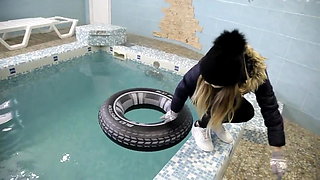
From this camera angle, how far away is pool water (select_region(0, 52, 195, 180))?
5.44ft

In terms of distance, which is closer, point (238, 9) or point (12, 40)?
point (238, 9)

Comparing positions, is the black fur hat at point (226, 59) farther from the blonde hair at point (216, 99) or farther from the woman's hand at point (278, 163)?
the woman's hand at point (278, 163)

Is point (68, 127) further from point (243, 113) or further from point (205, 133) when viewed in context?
point (243, 113)

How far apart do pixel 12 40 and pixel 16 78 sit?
139 centimetres

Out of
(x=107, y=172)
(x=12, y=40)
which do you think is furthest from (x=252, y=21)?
(x=12, y=40)

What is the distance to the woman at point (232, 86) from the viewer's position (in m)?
0.95

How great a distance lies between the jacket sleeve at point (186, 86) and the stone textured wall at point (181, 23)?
2.26 metres

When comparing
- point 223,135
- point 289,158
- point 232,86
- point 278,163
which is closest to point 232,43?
point 232,86

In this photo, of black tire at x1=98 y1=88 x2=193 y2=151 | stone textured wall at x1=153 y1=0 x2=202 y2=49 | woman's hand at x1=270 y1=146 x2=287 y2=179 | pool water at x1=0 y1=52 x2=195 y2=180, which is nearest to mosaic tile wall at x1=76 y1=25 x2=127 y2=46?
pool water at x1=0 y1=52 x2=195 y2=180

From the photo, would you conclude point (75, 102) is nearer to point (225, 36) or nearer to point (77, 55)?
point (77, 55)

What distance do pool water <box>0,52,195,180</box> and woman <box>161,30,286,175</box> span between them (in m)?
0.63

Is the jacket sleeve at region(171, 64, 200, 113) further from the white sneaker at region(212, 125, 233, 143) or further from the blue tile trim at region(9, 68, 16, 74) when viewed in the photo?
the blue tile trim at region(9, 68, 16, 74)

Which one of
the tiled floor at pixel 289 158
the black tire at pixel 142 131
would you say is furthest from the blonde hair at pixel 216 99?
the tiled floor at pixel 289 158

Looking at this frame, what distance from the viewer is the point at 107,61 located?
341 centimetres
